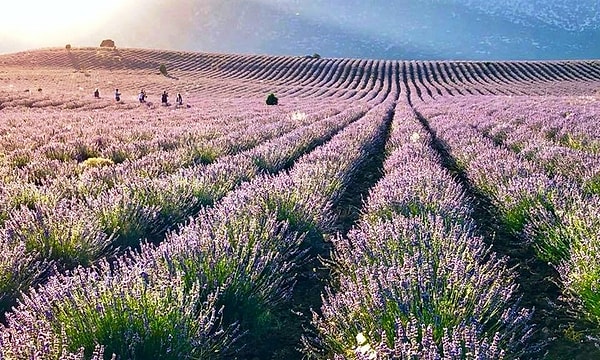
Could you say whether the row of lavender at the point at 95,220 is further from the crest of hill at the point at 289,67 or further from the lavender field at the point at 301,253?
the crest of hill at the point at 289,67

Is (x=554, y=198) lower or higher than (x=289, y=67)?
higher

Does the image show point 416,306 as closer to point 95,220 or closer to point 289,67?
point 95,220

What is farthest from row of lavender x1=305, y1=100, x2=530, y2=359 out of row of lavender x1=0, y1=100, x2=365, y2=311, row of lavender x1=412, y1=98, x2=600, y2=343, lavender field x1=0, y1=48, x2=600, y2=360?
row of lavender x1=0, y1=100, x2=365, y2=311

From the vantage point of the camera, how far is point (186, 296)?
248 centimetres

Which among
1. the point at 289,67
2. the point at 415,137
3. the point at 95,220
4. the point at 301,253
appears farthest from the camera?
the point at 289,67

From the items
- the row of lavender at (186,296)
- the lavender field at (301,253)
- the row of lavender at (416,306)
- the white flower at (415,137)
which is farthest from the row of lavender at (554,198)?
the row of lavender at (186,296)

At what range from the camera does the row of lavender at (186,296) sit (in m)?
2.39

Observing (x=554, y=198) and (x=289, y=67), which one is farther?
(x=289, y=67)

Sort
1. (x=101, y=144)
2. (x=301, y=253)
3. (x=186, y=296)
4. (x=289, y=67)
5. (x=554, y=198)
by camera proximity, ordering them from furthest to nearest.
Result: (x=289, y=67) < (x=101, y=144) < (x=554, y=198) < (x=301, y=253) < (x=186, y=296)

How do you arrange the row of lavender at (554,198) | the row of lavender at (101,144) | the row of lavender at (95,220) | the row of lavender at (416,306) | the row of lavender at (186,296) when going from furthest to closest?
the row of lavender at (101,144)
the row of lavender at (95,220)
the row of lavender at (554,198)
the row of lavender at (186,296)
the row of lavender at (416,306)

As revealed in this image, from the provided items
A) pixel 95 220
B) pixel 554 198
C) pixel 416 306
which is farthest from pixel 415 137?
pixel 416 306

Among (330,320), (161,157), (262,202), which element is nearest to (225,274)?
(330,320)

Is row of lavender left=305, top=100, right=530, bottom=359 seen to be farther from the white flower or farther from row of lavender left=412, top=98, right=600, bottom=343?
the white flower

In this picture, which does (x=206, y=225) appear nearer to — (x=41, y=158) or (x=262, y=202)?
(x=262, y=202)
